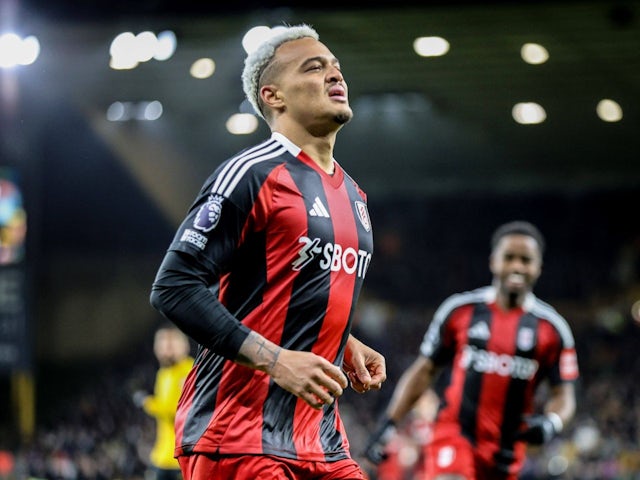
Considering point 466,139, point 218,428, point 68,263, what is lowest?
point 218,428

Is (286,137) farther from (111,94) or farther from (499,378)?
(111,94)

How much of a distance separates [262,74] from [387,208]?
2363cm

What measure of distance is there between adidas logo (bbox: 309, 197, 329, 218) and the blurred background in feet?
33.4

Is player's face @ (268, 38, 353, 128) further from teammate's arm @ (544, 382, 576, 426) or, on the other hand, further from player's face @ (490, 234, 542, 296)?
teammate's arm @ (544, 382, 576, 426)

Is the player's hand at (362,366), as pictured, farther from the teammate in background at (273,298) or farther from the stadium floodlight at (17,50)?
the stadium floodlight at (17,50)

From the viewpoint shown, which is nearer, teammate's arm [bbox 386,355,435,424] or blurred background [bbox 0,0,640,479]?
teammate's arm [bbox 386,355,435,424]

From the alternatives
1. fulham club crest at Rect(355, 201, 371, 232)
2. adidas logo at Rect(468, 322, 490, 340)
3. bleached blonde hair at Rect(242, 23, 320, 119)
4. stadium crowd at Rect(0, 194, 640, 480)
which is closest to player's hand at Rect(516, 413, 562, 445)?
adidas logo at Rect(468, 322, 490, 340)

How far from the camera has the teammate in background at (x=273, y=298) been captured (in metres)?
2.78

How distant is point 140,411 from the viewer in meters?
22.0

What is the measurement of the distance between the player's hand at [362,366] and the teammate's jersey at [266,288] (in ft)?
0.54

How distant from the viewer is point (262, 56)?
3381 mm

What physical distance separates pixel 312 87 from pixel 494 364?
3.16 metres

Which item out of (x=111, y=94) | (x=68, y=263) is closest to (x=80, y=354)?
(x=68, y=263)

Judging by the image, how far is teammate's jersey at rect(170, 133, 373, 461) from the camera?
9.53 ft
